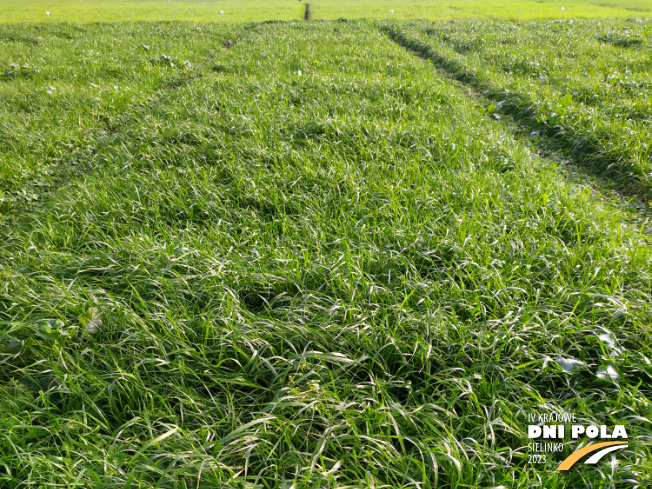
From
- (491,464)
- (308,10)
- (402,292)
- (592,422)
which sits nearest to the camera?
(491,464)

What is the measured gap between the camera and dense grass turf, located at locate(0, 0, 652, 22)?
59.7 feet

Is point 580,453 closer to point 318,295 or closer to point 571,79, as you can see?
point 318,295

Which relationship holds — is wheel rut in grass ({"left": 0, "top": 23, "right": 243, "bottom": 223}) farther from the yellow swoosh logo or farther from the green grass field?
the yellow swoosh logo

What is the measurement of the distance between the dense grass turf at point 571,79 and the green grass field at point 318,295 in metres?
0.08

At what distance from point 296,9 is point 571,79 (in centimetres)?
1919

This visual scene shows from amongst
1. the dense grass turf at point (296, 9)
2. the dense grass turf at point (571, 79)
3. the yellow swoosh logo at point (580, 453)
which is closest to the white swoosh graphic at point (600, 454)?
the yellow swoosh logo at point (580, 453)

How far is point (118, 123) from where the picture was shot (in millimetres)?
5965

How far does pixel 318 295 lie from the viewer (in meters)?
2.44

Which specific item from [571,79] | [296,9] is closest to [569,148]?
[571,79]

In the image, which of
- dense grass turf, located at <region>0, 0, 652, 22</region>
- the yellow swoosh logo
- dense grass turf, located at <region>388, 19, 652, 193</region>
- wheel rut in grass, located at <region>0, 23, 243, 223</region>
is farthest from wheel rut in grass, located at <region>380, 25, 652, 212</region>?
dense grass turf, located at <region>0, 0, 652, 22</region>

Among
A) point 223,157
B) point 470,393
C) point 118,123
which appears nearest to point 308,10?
point 118,123

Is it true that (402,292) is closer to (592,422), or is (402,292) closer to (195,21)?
(592,422)

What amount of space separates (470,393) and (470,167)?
2758mm

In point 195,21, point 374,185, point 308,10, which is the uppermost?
point 308,10
